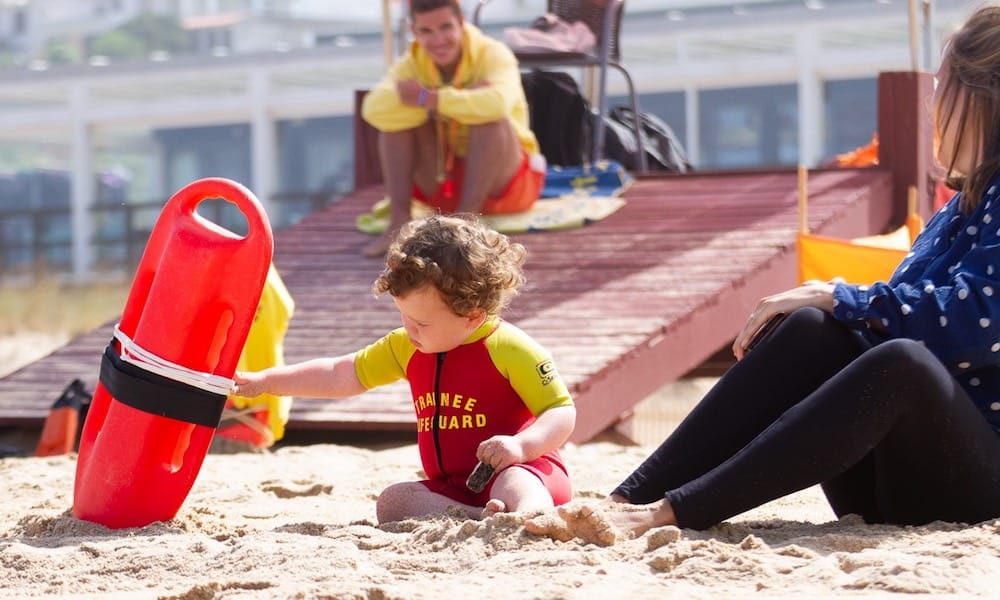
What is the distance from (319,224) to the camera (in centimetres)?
763

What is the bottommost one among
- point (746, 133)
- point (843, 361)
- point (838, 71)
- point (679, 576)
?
point (746, 133)

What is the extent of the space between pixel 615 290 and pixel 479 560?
3.53m

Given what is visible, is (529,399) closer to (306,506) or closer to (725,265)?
(306,506)

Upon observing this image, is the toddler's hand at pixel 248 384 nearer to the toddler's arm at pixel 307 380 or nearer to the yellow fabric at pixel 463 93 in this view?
the toddler's arm at pixel 307 380

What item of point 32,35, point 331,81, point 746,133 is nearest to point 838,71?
point 746,133

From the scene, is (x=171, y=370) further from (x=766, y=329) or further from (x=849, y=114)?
(x=849, y=114)

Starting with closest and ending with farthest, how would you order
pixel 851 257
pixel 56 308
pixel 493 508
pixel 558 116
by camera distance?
1. pixel 493 508
2. pixel 851 257
3. pixel 558 116
4. pixel 56 308

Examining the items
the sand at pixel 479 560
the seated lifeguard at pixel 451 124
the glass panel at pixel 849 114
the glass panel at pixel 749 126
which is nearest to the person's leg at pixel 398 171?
the seated lifeguard at pixel 451 124

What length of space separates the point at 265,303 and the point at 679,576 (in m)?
2.68

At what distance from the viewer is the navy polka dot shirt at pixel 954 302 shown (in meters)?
2.65

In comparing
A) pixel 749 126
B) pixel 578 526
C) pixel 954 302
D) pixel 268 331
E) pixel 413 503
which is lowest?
pixel 749 126

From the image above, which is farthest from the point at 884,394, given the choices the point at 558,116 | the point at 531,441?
the point at 558,116

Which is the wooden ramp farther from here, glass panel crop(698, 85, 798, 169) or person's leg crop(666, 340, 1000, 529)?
glass panel crop(698, 85, 798, 169)

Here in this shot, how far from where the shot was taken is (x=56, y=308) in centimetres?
1723
